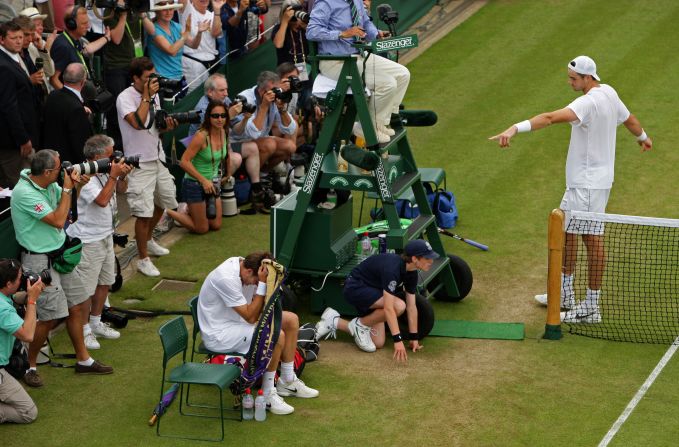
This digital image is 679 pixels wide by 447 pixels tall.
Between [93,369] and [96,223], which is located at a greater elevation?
[96,223]

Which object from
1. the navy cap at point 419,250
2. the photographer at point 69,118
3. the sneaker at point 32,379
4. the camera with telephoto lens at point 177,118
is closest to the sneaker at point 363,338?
the navy cap at point 419,250

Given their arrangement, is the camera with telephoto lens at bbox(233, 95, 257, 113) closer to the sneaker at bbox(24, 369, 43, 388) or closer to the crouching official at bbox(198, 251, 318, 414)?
the crouching official at bbox(198, 251, 318, 414)

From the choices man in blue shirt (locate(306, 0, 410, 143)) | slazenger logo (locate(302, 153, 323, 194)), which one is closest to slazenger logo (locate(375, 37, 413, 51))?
man in blue shirt (locate(306, 0, 410, 143))

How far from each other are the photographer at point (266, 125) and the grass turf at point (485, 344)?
1028mm

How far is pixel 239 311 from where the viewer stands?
10938 millimetres

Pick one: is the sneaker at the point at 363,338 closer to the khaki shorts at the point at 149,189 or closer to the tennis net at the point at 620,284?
the tennis net at the point at 620,284

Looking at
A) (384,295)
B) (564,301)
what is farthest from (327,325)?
(564,301)

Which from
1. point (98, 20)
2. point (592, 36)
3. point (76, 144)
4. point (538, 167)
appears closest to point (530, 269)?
point (538, 167)

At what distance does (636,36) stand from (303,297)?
38.0 ft

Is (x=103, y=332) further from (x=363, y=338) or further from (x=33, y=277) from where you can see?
(x=363, y=338)

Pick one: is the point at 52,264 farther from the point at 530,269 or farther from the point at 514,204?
the point at 514,204

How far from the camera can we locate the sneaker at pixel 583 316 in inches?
512

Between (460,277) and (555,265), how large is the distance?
1.61 metres

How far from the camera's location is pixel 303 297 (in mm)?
13750
